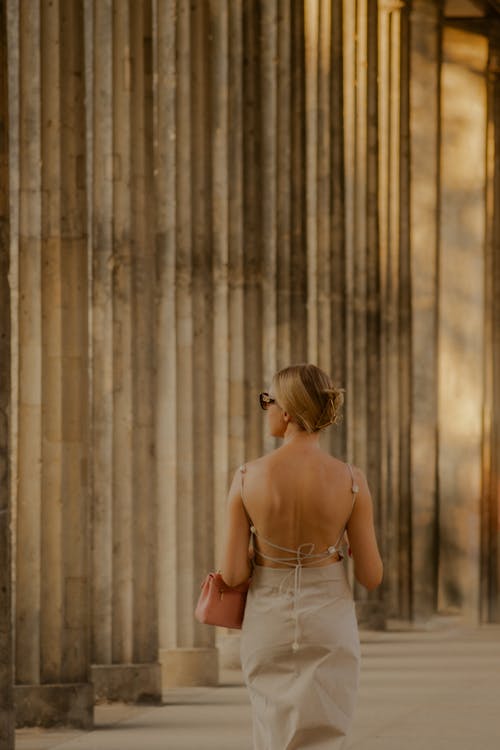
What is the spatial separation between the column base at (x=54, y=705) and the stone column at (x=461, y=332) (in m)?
18.2

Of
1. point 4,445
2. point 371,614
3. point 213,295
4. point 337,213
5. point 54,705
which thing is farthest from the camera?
point 371,614

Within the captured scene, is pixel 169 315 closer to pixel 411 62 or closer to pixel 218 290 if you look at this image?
pixel 218 290

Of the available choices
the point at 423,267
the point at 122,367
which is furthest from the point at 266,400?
the point at 423,267

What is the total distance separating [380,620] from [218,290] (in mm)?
9144

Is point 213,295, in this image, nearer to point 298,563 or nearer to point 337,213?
point 337,213

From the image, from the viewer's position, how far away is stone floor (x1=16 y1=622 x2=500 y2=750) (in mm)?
12781

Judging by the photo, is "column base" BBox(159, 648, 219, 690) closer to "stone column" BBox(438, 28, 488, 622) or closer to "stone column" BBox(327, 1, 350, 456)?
"stone column" BBox(327, 1, 350, 456)

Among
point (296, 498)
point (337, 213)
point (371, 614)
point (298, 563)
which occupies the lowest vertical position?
point (371, 614)

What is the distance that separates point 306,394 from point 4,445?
420 cm

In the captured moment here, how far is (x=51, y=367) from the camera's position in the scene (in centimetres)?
1388

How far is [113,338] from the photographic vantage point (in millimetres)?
15680

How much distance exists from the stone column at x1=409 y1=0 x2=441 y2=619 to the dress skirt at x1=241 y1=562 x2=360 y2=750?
2371 cm

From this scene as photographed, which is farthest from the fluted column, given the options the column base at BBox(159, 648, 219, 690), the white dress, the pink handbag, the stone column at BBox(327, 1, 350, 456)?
the stone column at BBox(327, 1, 350, 456)

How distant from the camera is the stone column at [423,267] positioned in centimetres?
3056
